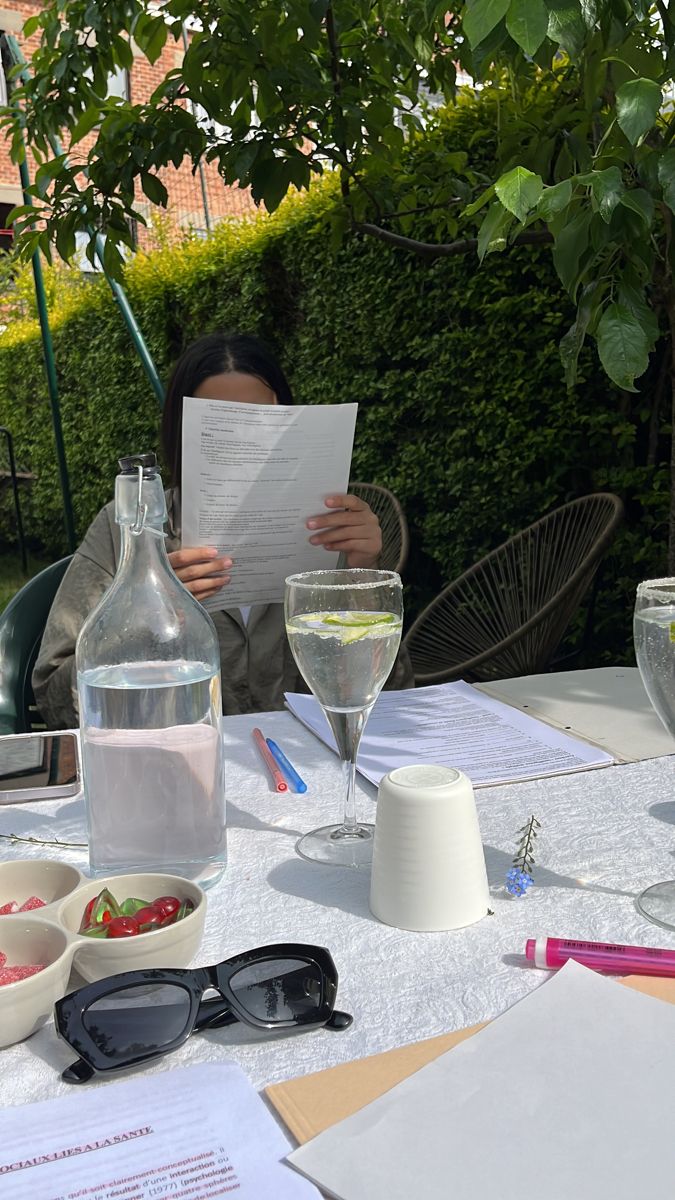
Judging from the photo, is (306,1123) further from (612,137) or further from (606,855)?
(612,137)

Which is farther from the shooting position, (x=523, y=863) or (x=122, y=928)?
(x=523, y=863)

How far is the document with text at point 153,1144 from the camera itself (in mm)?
461

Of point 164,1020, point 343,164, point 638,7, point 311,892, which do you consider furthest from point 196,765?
point 343,164

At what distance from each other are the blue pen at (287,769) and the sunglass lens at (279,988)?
1.38ft

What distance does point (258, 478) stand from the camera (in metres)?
1.41

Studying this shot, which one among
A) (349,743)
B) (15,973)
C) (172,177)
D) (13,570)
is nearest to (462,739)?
(349,743)

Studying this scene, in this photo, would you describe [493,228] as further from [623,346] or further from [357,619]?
[357,619]

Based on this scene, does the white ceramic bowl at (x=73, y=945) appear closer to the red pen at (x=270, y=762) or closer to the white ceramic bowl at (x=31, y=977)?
the white ceramic bowl at (x=31, y=977)

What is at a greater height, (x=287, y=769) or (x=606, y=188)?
(x=606, y=188)

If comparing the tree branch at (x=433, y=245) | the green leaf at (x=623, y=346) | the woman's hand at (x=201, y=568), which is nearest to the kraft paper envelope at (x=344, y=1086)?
the green leaf at (x=623, y=346)

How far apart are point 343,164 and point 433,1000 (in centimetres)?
237

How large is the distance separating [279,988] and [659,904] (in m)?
0.32

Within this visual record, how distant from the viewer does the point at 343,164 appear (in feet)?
8.29

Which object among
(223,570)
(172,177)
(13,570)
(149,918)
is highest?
(172,177)
